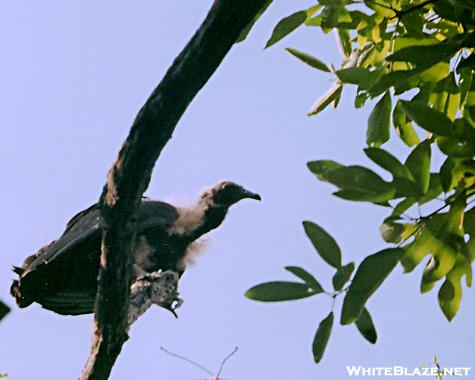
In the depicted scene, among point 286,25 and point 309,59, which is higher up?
point 309,59

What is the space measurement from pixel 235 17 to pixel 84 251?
2.52 meters

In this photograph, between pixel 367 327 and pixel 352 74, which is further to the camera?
pixel 352 74

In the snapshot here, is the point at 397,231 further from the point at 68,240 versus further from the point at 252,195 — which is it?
the point at 252,195

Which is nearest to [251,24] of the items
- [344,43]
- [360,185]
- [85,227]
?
[344,43]

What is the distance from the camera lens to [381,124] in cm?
261

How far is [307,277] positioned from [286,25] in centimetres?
92

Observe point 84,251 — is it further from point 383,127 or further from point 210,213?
point 383,127

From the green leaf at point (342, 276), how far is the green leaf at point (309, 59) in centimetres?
121

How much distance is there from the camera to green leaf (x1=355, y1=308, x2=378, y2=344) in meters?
1.88


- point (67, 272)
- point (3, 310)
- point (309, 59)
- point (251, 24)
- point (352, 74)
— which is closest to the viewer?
point (3, 310)

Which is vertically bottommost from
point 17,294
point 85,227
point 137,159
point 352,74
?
point 352,74

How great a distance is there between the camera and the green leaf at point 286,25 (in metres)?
2.40

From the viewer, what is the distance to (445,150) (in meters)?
1.79

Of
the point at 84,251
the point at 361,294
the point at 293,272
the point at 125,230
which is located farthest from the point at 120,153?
the point at 84,251
